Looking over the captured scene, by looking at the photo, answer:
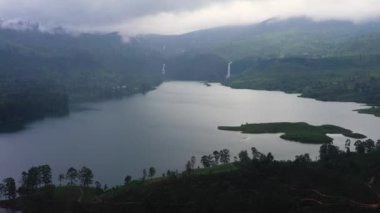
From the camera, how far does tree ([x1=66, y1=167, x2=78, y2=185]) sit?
6706 centimetres

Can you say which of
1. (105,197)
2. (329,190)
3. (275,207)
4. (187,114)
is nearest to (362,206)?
(329,190)

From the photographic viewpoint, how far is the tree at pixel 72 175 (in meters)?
67.1

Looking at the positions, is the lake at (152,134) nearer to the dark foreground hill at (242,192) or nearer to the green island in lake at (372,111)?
the green island in lake at (372,111)

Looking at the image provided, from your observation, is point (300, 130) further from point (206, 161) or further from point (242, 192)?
point (242, 192)

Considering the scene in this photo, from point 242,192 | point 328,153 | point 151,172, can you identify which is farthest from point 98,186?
point 328,153

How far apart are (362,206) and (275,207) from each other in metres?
8.82

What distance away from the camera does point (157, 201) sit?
5388 cm

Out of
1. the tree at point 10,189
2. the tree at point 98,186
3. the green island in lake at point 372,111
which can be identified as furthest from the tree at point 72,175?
the green island in lake at point 372,111

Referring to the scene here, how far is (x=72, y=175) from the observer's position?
6688 cm

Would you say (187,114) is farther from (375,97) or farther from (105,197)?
(105,197)

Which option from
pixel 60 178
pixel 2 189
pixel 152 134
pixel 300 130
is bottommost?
pixel 2 189

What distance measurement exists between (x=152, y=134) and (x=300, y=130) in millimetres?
30991

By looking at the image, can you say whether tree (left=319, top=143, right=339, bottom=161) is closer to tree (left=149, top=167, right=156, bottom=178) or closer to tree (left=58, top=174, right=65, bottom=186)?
tree (left=149, top=167, right=156, bottom=178)

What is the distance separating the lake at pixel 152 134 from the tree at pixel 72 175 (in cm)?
387
